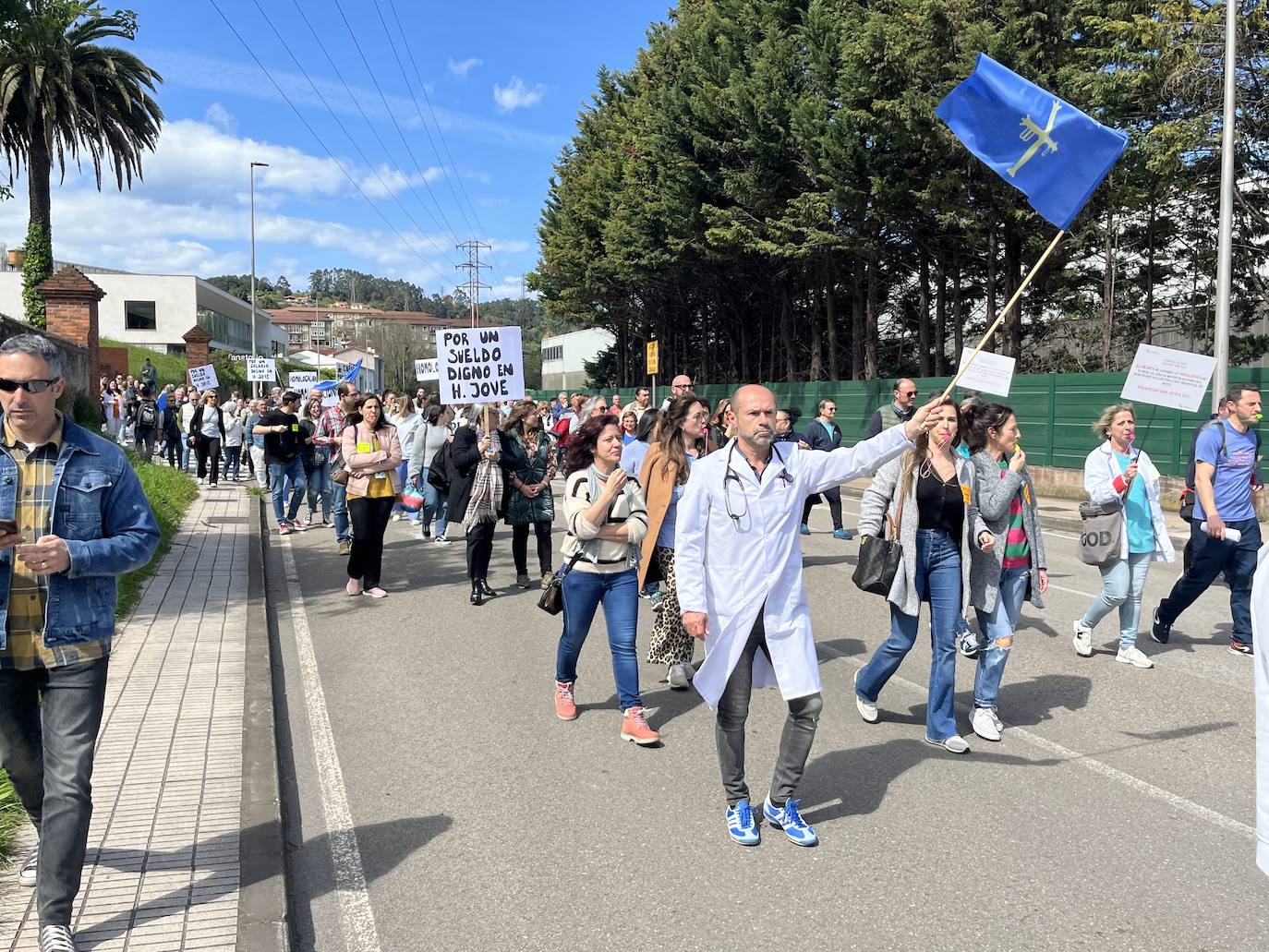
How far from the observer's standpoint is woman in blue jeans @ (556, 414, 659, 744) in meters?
6.07

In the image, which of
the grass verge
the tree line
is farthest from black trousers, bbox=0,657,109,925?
the tree line

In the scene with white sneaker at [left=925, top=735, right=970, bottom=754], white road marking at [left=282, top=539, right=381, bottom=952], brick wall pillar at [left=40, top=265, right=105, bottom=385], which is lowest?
white road marking at [left=282, top=539, right=381, bottom=952]

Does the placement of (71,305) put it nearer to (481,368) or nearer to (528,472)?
(481,368)

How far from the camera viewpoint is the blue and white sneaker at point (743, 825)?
4.60 metres

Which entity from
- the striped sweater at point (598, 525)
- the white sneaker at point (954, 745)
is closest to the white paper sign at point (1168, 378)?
the white sneaker at point (954, 745)

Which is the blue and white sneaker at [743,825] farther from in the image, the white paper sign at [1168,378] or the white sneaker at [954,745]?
the white paper sign at [1168,378]

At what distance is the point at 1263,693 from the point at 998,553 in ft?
12.9

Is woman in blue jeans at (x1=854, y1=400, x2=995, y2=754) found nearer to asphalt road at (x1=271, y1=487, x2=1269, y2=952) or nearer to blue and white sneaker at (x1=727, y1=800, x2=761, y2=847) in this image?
asphalt road at (x1=271, y1=487, x2=1269, y2=952)

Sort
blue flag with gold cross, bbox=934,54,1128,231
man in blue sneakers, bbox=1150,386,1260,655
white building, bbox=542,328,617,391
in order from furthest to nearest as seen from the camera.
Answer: white building, bbox=542,328,617,391 → man in blue sneakers, bbox=1150,386,1260,655 → blue flag with gold cross, bbox=934,54,1128,231

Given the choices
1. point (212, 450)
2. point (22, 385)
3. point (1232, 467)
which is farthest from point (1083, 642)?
point (212, 450)

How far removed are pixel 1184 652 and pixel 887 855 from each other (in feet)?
15.0

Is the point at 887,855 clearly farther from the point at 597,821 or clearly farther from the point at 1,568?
the point at 1,568

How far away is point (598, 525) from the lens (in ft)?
20.0

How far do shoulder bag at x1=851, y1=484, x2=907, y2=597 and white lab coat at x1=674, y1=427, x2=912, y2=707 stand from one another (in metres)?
1.12
